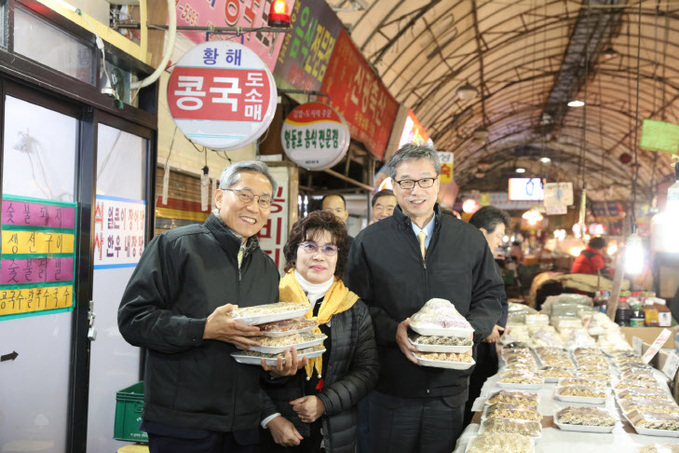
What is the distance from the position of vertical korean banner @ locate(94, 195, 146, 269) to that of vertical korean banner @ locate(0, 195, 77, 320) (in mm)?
297

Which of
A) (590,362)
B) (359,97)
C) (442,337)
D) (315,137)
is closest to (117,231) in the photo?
(442,337)

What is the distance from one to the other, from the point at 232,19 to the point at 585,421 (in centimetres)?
487

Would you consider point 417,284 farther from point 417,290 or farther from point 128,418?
point 128,418

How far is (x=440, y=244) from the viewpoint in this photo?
332 cm

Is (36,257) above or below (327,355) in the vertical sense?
above

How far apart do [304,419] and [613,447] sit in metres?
1.71

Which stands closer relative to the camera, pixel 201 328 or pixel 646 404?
pixel 201 328

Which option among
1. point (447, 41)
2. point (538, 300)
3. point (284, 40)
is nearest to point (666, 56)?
point (447, 41)

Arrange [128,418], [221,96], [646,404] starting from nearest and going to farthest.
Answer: [646,404] < [128,418] < [221,96]

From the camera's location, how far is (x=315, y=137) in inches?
274

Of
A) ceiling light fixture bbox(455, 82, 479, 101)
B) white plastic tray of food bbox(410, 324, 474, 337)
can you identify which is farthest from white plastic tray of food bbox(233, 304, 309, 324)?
ceiling light fixture bbox(455, 82, 479, 101)

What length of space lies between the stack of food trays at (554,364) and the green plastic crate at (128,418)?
3.08m

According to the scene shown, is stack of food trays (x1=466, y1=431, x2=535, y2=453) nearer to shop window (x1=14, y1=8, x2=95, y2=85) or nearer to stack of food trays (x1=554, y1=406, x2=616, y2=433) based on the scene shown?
stack of food trays (x1=554, y1=406, x2=616, y2=433)

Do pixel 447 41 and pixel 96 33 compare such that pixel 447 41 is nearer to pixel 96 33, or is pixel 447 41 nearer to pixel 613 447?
pixel 96 33
